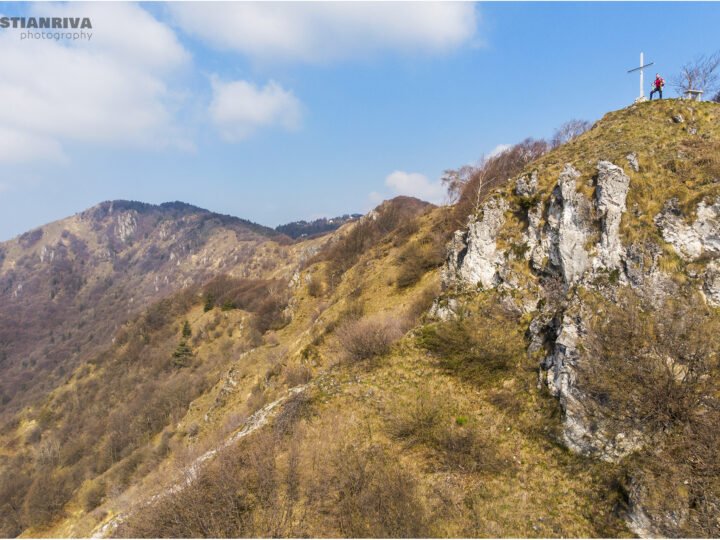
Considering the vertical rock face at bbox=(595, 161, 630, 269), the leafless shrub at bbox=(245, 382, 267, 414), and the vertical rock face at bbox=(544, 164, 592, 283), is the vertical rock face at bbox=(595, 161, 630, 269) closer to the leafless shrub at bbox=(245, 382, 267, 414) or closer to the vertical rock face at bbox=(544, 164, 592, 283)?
the vertical rock face at bbox=(544, 164, 592, 283)

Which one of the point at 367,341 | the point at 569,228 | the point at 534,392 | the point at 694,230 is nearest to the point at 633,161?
the point at 569,228

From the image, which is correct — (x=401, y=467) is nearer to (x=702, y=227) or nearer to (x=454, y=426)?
(x=454, y=426)

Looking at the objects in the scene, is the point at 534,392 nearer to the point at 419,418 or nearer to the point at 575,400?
the point at 575,400

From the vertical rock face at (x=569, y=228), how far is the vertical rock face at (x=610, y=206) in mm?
602

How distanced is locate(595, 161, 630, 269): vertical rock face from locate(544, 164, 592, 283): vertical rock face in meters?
0.60

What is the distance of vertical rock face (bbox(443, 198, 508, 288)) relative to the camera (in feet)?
61.3

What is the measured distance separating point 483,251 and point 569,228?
4.95 metres


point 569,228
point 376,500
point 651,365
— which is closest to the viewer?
point 651,365

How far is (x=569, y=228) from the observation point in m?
15.1

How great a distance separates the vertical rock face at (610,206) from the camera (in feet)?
43.6

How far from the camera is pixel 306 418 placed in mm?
14461

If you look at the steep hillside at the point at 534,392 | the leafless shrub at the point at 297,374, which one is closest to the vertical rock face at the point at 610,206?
the steep hillside at the point at 534,392

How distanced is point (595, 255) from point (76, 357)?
Result: 21534 centimetres

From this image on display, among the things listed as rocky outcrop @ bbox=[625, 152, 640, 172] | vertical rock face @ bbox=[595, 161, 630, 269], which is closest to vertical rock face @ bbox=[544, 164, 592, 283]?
vertical rock face @ bbox=[595, 161, 630, 269]
